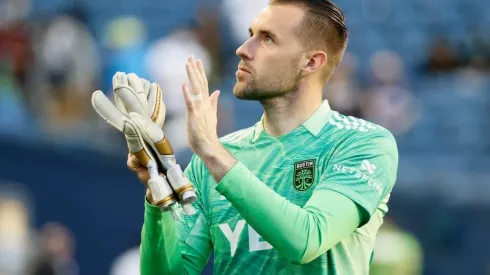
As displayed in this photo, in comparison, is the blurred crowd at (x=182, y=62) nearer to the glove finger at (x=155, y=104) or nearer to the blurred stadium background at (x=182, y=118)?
the blurred stadium background at (x=182, y=118)

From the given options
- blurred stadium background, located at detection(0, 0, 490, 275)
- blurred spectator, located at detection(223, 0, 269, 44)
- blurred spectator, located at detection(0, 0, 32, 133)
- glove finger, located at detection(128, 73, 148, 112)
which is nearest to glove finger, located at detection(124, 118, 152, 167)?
glove finger, located at detection(128, 73, 148, 112)

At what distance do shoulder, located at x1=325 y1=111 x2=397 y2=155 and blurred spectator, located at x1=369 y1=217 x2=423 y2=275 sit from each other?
4.78 m

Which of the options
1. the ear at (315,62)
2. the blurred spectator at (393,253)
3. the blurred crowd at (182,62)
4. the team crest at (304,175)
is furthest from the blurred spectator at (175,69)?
the team crest at (304,175)

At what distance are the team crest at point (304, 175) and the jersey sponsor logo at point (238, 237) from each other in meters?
0.23

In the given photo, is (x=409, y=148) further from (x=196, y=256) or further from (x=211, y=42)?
(x=196, y=256)

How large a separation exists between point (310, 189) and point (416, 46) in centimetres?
1035

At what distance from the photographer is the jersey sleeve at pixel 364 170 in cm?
429

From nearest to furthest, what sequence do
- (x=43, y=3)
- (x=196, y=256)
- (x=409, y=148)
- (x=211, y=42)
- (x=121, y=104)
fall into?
1. (x=121, y=104)
2. (x=196, y=256)
3. (x=409, y=148)
4. (x=211, y=42)
5. (x=43, y=3)

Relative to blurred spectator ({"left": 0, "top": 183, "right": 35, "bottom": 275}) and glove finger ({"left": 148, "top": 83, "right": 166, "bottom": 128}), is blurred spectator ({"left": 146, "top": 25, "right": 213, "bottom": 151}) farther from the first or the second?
glove finger ({"left": 148, "top": 83, "right": 166, "bottom": 128})

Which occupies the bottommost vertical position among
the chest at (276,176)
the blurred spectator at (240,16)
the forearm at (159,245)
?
the forearm at (159,245)

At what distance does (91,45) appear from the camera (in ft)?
47.8

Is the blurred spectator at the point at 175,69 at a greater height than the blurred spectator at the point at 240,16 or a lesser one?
lesser

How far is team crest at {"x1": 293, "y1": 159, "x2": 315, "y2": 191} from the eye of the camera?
4.43m

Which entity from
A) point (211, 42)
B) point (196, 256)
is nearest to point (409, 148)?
point (211, 42)
